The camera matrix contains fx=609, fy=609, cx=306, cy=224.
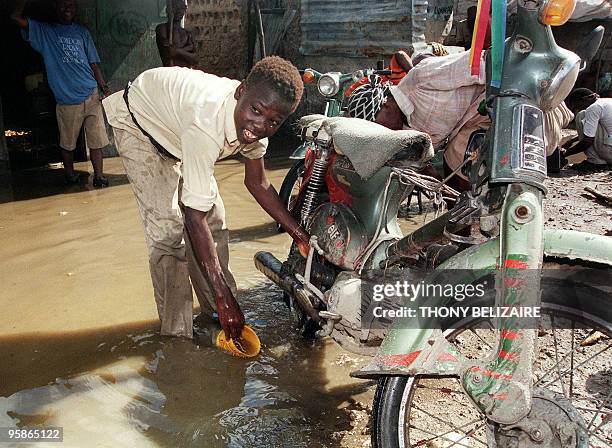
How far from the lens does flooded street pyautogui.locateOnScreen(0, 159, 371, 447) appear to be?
2.64m

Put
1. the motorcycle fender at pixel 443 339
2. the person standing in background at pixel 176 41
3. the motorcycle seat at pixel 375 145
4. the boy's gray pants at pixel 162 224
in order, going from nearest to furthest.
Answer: the motorcycle fender at pixel 443 339 < the motorcycle seat at pixel 375 145 < the boy's gray pants at pixel 162 224 < the person standing in background at pixel 176 41

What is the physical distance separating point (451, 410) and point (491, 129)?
139 cm

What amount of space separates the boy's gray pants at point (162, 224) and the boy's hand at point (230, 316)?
1.77ft

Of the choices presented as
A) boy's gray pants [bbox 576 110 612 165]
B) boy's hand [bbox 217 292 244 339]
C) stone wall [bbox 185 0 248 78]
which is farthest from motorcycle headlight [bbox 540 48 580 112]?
stone wall [bbox 185 0 248 78]

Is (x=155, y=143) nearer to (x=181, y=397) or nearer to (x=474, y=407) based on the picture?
(x=181, y=397)

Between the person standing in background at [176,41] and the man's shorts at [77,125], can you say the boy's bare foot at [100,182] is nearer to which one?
the man's shorts at [77,125]

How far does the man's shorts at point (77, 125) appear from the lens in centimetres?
661

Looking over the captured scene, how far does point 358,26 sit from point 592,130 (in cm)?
351

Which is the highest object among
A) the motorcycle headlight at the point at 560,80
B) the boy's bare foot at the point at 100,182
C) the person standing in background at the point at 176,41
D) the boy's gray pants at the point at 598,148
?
the person standing in background at the point at 176,41

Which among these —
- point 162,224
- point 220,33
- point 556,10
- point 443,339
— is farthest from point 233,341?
point 220,33

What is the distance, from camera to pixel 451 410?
8.84 ft

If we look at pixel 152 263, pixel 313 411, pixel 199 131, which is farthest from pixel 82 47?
pixel 313 411

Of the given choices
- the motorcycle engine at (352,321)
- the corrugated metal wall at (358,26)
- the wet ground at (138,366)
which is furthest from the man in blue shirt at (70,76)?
the motorcycle engine at (352,321)

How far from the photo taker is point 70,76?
21.4 feet
